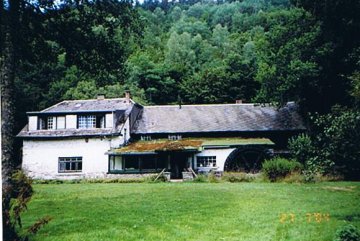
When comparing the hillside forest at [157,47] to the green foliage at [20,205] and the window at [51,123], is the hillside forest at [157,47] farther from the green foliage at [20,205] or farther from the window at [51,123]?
the window at [51,123]

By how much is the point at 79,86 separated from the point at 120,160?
39.2 feet

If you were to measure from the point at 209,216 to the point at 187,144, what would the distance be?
12.5 m

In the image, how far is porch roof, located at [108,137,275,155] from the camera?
17.1 metres

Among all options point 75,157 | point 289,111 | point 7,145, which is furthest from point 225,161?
point 7,145

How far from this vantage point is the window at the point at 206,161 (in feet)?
59.8

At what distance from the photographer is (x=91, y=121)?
11.2 metres

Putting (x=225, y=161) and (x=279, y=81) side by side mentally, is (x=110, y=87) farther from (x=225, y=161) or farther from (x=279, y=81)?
(x=225, y=161)

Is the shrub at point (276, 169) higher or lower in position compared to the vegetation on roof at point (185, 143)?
lower

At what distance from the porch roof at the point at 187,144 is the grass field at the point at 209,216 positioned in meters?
10.3

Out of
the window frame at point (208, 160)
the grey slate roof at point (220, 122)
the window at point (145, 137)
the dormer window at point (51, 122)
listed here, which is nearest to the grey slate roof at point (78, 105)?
the dormer window at point (51, 122)

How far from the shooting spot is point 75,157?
368 inches

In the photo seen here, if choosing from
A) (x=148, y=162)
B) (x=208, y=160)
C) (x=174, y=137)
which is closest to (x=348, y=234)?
(x=208, y=160)

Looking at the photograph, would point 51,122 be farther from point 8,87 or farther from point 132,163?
point 132,163

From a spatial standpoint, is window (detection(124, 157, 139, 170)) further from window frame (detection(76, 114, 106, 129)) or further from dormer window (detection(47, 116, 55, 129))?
dormer window (detection(47, 116, 55, 129))
